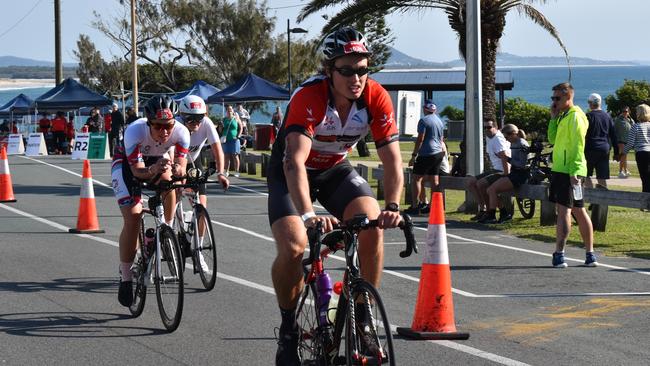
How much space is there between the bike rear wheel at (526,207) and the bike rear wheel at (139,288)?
9.20 meters

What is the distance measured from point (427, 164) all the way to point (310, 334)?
12.5 meters

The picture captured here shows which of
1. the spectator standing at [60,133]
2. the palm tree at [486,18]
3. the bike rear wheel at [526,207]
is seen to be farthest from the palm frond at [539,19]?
the spectator standing at [60,133]

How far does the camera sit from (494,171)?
1798cm

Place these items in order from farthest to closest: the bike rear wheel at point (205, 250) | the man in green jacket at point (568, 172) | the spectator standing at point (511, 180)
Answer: the spectator standing at point (511, 180) → the man in green jacket at point (568, 172) → the bike rear wheel at point (205, 250)

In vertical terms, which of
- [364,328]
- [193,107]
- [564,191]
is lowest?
[364,328]

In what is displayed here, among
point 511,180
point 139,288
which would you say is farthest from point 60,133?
point 139,288

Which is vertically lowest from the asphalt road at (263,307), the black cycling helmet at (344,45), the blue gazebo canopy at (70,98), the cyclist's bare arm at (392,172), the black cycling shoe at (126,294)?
the asphalt road at (263,307)

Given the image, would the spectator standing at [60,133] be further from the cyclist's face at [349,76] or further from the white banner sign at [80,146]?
the cyclist's face at [349,76]

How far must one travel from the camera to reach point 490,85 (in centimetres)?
2356

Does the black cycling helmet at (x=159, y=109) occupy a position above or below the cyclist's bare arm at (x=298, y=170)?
above

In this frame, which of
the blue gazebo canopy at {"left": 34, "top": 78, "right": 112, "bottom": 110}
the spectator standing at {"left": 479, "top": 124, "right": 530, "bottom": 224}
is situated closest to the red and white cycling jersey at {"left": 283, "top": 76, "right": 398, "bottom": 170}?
the spectator standing at {"left": 479, "top": 124, "right": 530, "bottom": 224}

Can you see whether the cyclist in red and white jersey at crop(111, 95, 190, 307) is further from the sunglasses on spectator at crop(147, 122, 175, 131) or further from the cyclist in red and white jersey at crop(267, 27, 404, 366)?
the cyclist in red and white jersey at crop(267, 27, 404, 366)

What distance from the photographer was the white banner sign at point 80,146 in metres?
40.1

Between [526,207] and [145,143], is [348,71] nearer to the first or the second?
[145,143]
